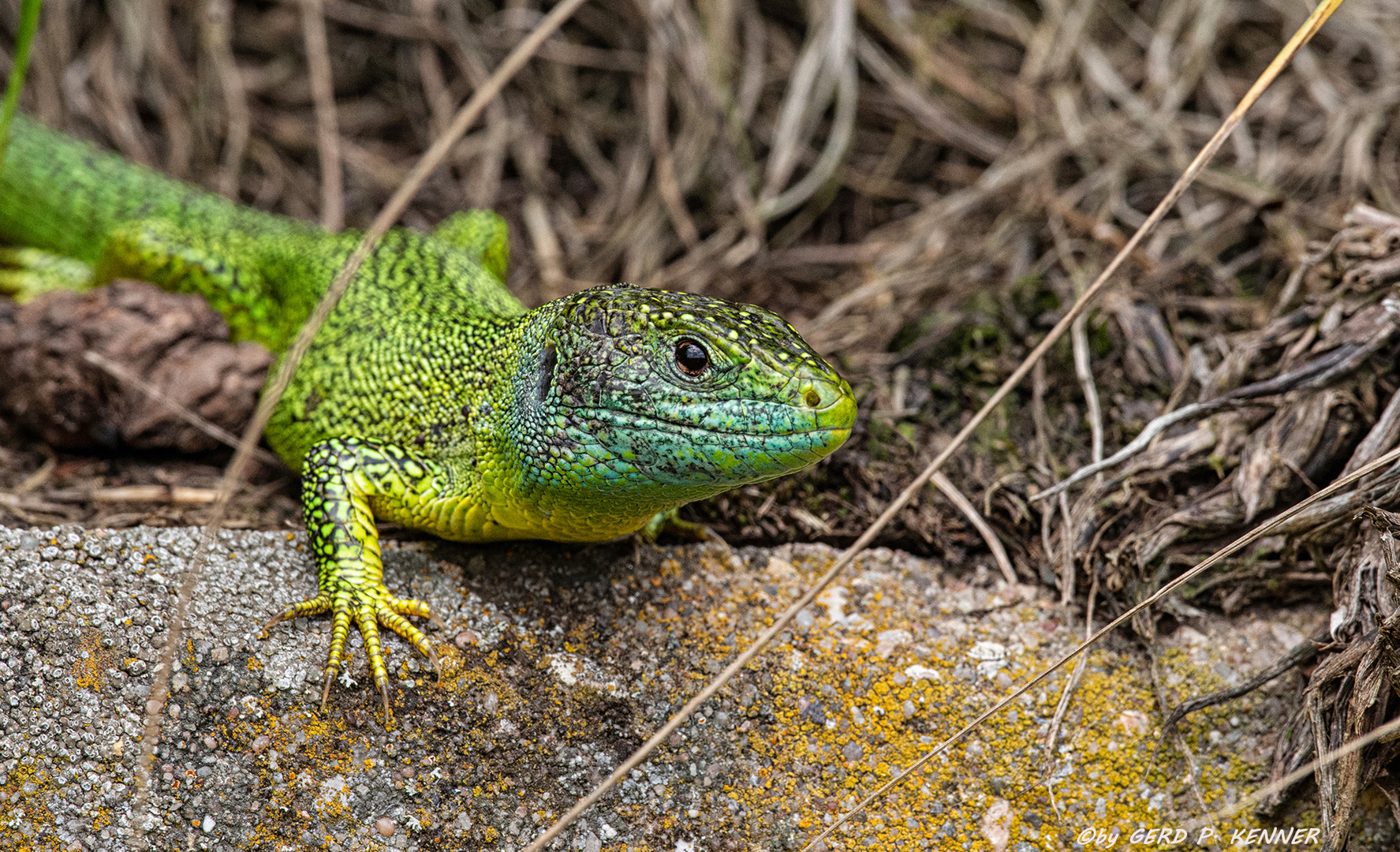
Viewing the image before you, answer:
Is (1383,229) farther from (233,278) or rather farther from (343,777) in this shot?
(233,278)

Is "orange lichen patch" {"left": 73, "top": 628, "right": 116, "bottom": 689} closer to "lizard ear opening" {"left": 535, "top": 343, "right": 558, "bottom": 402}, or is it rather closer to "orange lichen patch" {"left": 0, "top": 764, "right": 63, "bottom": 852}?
"orange lichen patch" {"left": 0, "top": 764, "right": 63, "bottom": 852}

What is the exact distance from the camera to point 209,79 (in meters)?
6.48

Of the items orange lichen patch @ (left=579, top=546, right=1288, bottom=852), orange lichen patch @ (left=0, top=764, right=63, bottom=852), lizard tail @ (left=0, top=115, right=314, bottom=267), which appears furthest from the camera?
lizard tail @ (left=0, top=115, right=314, bottom=267)

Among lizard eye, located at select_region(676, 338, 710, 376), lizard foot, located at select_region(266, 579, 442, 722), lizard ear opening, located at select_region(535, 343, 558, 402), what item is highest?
lizard eye, located at select_region(676, 338, 710, 376)

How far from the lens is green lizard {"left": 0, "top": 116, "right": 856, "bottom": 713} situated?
3.02 m

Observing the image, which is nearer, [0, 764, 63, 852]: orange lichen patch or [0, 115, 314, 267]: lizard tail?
[0, 764, 63, 852]: orange lichen patch

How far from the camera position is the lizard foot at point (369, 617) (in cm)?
321

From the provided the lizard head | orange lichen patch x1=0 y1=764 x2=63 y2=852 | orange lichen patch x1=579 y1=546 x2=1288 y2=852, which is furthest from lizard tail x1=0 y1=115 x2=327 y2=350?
orange lichen patch x1=579 y1=546 x2=1288 y2=852

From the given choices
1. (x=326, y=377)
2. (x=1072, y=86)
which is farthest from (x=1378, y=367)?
(x=326, y=377)

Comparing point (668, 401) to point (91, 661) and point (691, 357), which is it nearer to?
point (691, 357)

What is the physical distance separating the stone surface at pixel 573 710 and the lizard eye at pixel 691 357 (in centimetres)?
97

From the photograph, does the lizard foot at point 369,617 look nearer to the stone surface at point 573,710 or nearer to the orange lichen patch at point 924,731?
the stone surface at point 573,710

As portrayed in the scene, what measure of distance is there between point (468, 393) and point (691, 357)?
1.04m

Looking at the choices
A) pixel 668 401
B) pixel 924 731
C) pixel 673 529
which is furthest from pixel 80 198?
pixel 924 731
